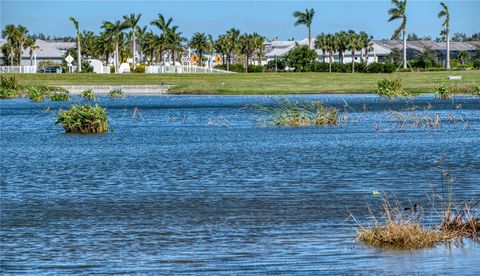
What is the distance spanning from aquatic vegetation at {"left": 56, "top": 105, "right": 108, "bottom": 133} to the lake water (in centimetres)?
81

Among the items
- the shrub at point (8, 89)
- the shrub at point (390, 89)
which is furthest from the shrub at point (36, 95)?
the shrub at point (390, 89)

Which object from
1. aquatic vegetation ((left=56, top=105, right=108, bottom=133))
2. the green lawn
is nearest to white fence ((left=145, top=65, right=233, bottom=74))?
the green lawn

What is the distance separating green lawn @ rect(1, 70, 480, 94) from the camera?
5182 inches

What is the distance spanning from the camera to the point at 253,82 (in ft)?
471

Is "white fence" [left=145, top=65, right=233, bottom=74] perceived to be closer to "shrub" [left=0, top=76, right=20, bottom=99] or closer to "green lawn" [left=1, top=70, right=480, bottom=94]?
"green lawn" [left=1, top=70, right=480, bottom=94]

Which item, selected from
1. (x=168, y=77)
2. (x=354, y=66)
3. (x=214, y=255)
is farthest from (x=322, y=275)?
(x=354, y=66)

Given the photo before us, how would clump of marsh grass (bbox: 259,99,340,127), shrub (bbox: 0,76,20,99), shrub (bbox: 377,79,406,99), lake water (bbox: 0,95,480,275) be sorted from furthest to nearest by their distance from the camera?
shrub (bbox: 0,76,20,99), shrub (bbox: 377,79,406,99), clump of marsh grass (bbox: 259,99,340,127), lake water (bbox: 0,95,480,275)

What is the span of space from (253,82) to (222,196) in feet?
376

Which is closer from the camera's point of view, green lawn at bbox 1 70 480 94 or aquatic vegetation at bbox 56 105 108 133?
aquatic vegetation at bbox 56 105 108 133

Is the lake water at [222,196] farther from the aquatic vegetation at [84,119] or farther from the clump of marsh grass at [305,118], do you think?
the clump of marsh grass at [305,118]

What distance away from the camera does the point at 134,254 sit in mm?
20391

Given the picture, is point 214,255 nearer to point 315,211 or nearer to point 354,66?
point 315,211

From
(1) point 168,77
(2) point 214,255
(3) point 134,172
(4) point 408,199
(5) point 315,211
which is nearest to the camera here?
(2) point 214,255

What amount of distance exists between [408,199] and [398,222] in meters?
7.32
